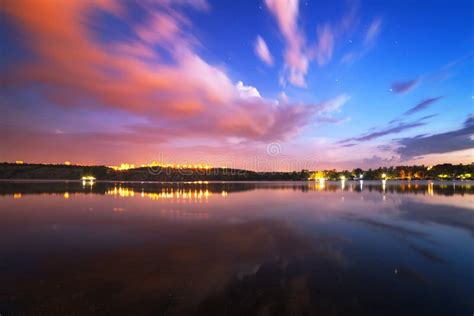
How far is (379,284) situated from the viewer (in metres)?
8.37

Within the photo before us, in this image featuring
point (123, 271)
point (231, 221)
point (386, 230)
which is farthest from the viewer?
point (231, 221)

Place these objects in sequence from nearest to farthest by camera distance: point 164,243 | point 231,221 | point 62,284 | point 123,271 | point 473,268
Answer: point 62,284
point 123,271
point 473,268
point 164,243
point 231,221

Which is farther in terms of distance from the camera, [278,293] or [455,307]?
[278,293]

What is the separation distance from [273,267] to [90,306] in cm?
621

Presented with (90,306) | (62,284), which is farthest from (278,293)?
(62,284)

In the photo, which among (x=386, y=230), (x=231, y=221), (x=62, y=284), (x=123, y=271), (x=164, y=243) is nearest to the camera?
(x=62, y=284)

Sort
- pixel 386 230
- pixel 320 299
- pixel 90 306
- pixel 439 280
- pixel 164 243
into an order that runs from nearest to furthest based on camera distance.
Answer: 1. pixel 90 306
2. pixel 320 299
3. pixel 439 280
4. pixel 164 243
5. pixel 386 230

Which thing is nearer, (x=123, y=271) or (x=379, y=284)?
(x=379, y=284)

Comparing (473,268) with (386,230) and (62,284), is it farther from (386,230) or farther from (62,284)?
(62,284)

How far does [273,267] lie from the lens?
387 inches

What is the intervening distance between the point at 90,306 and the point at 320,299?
253 inches

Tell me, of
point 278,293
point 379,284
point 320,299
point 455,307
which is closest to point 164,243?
point 278,293

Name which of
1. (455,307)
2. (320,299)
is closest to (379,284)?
(455,307)

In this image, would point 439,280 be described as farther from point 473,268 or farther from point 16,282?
point 16,282
